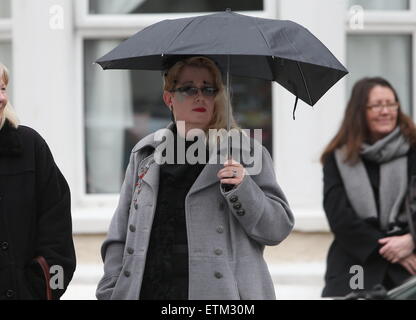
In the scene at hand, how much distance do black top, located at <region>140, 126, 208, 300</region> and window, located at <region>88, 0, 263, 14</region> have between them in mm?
3320

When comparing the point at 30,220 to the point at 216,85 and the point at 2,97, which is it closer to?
the point at 2,97

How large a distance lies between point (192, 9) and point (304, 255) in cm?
202

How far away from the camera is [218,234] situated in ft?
12.1

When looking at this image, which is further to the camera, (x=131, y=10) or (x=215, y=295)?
(x=131, y=10)

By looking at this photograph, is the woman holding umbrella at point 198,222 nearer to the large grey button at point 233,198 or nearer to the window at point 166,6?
the large grey button at point 233,198

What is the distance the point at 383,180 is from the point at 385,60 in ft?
7.23

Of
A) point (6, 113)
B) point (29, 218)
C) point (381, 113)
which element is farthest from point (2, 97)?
point (381, 113)

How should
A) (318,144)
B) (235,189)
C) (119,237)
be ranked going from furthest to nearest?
(318,144) < (119,237) < (235,189)

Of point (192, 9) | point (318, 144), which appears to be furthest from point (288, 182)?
point (192, 9)

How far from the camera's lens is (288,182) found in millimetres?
6820

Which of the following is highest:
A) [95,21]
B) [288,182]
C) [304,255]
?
[95,21]

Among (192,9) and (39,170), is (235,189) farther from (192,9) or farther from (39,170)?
(192,9)

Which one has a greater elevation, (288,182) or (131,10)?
(131,10)

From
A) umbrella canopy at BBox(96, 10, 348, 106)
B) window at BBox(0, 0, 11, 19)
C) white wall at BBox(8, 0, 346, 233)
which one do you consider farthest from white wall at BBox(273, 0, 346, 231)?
umbrella canopy at BBox(96, 10, 348, 106)
